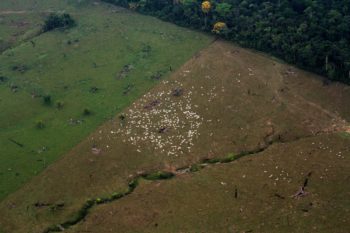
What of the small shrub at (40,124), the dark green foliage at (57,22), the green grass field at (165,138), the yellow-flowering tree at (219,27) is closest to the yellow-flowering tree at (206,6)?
the yellow-flowering tree at (219,27)

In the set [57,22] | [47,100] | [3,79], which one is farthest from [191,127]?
[57,22]

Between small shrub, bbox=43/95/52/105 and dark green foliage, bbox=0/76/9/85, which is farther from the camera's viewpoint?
dark green foliage, bbox=0/76/9/85

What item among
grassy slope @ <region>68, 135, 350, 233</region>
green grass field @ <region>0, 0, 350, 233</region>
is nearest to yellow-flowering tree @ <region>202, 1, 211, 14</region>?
green grass field @ <region>0, 0, 350, 233</region>

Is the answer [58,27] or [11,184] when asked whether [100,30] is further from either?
[11,184]

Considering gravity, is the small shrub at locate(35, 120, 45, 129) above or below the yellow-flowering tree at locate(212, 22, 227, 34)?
below

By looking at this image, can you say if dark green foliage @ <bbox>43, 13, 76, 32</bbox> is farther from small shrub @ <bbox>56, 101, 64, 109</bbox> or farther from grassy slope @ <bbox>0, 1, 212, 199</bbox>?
small shrub @ <bbox>56, 101, 64, 109</bbox>

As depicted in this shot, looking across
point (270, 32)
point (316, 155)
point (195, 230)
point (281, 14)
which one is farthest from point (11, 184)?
point (281, 14)

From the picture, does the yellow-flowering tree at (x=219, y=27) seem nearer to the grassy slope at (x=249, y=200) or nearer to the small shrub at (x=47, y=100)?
the grassy slope at (x=249, y=200)
